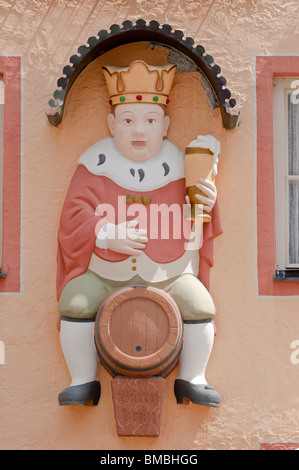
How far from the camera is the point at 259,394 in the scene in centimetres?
738

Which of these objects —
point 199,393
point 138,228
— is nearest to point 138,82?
point 138,228

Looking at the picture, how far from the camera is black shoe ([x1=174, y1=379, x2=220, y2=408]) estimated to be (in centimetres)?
716

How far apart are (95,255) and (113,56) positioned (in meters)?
1.44

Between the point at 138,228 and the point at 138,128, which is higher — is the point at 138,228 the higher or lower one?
the lower one

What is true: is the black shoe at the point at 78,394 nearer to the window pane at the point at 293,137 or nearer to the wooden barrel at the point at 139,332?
the wooden barrel at the point at 139,332

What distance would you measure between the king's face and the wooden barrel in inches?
37.5

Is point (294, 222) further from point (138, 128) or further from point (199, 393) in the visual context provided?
point (199, 393)

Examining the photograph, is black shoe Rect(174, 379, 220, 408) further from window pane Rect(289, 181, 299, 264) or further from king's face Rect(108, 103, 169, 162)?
king's face Rect(108, 103, 169, 162)

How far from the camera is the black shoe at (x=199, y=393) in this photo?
716 cm

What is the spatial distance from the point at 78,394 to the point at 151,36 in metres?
2.45

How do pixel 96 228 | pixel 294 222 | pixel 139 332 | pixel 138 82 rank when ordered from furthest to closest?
1. pixel 294 222
2. pixel 138 82
3. pixel 96 228
4. pixel 139 332

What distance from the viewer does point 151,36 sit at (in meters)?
7.46

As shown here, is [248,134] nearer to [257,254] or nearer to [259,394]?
[257,254]

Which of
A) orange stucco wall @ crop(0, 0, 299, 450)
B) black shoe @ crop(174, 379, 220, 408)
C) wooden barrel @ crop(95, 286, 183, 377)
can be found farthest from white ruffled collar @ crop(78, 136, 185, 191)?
black shoe @ crop(174, 379, 220, 408)
